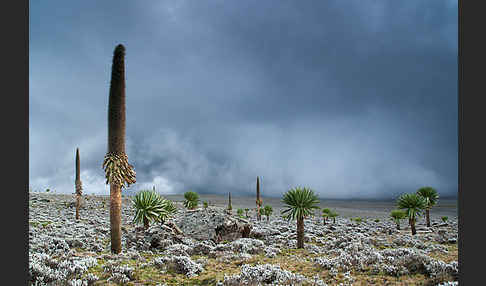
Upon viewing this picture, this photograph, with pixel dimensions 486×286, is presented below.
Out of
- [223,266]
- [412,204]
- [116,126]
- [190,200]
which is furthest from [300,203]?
[190,200]

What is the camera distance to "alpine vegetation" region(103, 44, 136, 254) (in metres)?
A: 13.0

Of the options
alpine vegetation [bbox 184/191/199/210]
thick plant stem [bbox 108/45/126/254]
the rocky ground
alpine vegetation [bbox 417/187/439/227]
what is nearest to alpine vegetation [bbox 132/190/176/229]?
the rocky ground

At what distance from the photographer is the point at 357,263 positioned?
410 inches

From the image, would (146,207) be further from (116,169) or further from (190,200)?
(190,200)

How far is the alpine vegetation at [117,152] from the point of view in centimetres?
1304

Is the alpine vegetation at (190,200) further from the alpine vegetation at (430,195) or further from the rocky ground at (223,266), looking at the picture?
the alpine vegetation at (430,195)

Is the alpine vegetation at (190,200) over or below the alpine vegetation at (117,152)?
below

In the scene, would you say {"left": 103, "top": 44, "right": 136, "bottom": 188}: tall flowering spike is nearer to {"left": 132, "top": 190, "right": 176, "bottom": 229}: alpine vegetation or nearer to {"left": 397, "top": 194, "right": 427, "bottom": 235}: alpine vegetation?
{"left": 132, "top": 190, "right": 176, "bottom": 229}: alpine vegetation

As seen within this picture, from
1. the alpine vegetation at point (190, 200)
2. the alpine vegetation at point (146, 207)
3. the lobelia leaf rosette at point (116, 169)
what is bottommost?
the alpine vegetation at point (190, 200)

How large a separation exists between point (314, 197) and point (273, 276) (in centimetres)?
907

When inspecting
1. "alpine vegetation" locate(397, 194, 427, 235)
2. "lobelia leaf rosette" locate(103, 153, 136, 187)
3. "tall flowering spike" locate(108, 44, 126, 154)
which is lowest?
"alpine vegetation" locate(397, 194, 427, 235)

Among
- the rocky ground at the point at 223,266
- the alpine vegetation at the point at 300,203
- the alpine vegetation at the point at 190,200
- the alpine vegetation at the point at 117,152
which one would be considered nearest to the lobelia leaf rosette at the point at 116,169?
the alpine vegetation at the point at 117,152

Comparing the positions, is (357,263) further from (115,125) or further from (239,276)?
(115,125)
